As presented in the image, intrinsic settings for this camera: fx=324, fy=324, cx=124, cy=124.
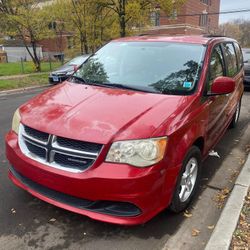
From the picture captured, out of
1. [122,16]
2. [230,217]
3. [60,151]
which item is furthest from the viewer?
[122,16]

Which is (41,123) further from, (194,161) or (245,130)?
(245,130)


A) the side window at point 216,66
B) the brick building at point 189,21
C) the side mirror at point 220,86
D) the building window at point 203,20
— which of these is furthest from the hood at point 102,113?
the building window at point 203,20

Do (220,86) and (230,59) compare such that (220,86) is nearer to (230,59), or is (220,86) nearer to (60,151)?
(230,59)

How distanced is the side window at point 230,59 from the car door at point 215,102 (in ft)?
1.06

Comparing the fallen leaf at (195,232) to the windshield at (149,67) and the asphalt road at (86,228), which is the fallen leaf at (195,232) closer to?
the asphalt road at (86,228)

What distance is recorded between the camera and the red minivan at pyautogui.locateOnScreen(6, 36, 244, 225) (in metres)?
2.69

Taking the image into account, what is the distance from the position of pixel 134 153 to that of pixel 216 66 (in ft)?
6.93

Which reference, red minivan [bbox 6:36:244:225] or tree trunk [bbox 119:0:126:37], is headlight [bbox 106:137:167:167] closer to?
red minivan [bbox 6:36:244:225]

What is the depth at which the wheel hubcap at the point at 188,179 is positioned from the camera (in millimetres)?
3311

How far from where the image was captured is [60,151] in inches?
111

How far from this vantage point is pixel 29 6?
63.9 ft

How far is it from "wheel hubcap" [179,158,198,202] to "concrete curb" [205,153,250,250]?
40cm

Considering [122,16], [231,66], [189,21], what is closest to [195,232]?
[231,66]

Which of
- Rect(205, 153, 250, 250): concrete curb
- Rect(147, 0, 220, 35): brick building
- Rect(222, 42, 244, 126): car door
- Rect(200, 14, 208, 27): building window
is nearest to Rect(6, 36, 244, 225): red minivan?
Rect(205, 153, 250, 250): concrete curb
